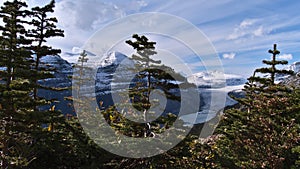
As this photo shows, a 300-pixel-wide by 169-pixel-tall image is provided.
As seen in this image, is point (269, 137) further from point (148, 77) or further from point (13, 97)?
point (13, 97)

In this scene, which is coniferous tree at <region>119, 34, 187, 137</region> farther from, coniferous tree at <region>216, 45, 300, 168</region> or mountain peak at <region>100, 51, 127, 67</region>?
coniferous tree at <region>216, 45, 300, 168</region>

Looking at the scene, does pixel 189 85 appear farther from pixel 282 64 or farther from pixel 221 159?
pixel 282 64

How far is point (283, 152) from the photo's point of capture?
11.2m

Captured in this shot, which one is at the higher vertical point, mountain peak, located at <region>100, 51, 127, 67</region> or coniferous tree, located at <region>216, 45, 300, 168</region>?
mountain peak, located at <region>100, 51, 127, 67</region>

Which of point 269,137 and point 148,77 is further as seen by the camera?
point 148,77

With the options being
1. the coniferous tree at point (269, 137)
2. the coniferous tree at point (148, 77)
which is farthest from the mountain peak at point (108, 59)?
the coniferous tree at point (269, 137)

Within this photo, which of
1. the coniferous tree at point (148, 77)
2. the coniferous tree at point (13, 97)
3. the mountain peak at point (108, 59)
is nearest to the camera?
the coniferous tree at point (13, 97)

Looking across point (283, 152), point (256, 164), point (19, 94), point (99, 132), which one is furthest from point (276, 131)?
point (19, 94)

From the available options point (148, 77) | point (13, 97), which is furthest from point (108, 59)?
point (13, 97)

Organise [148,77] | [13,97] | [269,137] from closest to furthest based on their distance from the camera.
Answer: [13,97]
[269,137]
[148,77]

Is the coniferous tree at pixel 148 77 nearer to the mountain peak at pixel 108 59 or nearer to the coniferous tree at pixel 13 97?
the mountain peak at pixel 108 59

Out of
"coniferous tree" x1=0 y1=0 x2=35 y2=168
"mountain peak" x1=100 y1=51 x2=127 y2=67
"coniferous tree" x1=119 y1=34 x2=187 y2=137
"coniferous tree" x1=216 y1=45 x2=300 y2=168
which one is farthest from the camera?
"mountain peak" x1=100 y1=51 x2=127 y2=67

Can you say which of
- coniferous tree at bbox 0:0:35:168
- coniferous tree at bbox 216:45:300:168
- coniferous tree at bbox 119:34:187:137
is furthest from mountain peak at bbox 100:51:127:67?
coniferous tree at bbox 216:45:300:168

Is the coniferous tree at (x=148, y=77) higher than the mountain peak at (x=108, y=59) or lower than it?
lower
